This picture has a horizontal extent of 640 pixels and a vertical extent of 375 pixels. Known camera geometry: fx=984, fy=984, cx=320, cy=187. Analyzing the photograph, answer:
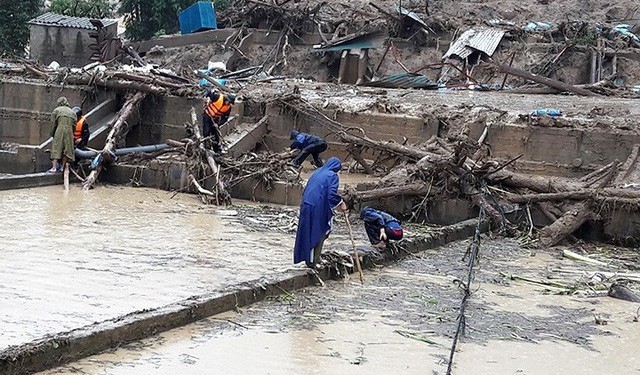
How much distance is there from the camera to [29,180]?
18594 mm

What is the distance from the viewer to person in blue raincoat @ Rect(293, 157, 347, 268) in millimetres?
10906

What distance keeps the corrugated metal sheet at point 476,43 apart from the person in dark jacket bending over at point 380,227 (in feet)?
48.7

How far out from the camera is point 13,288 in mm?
9836

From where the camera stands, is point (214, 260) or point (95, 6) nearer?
point (214, 260)

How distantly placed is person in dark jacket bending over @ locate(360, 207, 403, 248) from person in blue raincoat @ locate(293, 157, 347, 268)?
5.26 ft

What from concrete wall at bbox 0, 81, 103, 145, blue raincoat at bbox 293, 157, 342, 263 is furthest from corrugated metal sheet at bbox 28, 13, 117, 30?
blue raincoat at bbox 293, 157, 342, 263

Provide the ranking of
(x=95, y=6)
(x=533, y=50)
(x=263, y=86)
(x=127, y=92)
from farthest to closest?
(x=95, y=6)
(x=533, y=50)
(x=263, y=86)
(x=127, y=92)

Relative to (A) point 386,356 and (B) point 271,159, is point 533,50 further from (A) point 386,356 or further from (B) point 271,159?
(A) point 386,356

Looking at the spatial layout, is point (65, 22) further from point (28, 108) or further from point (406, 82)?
point (406, 82)

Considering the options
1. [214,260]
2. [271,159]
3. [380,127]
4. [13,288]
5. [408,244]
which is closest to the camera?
[13,288]

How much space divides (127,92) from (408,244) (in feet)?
36.0

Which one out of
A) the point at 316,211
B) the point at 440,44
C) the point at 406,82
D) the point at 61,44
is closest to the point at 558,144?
the point at 406,82

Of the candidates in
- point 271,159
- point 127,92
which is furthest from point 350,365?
point 127,92

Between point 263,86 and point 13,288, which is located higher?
point 263,86
